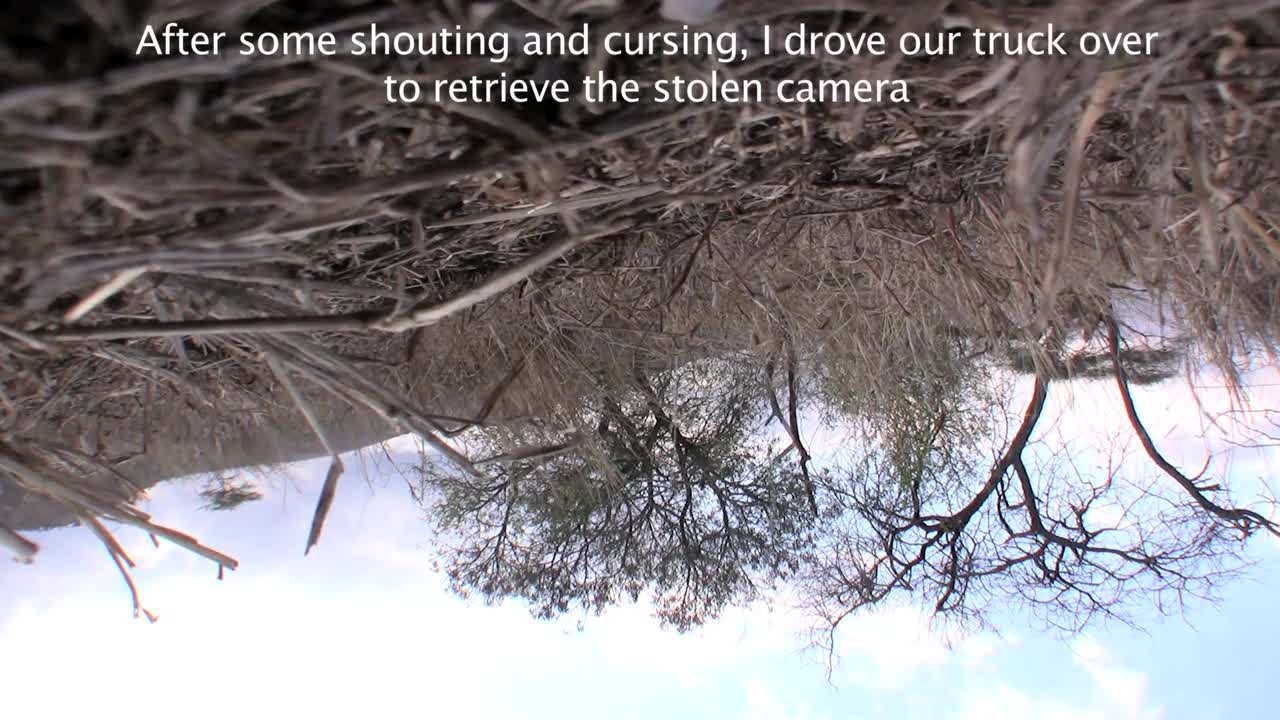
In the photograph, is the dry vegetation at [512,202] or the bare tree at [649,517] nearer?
the dry vegetation at [512,202]

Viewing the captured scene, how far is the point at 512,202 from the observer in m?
0.41

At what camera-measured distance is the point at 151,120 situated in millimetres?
246

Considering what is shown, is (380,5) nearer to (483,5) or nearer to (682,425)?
(483,5)

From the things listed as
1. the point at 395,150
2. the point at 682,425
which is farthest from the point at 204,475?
the point at 395,150

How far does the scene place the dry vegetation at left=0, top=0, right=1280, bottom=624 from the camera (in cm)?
26

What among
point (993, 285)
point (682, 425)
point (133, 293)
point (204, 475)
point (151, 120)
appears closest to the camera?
point (151, 120)

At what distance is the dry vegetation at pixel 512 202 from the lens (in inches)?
10.2

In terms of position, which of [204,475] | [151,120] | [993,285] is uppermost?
[993,285]

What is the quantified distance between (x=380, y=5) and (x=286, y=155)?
61mm

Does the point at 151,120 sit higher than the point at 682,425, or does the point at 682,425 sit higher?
the point at 682,425

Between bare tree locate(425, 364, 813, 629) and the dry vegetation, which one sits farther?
bare tree locate(425, 364, 813, 629)

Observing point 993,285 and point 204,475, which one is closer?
point 993,285

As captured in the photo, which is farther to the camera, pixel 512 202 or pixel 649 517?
pixel 649 517

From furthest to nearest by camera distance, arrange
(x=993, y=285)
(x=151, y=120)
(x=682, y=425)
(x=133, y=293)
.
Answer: (x=682, y=425)
(x=993, y=285)
(x=133, y=293)
(x=151, y=120)
